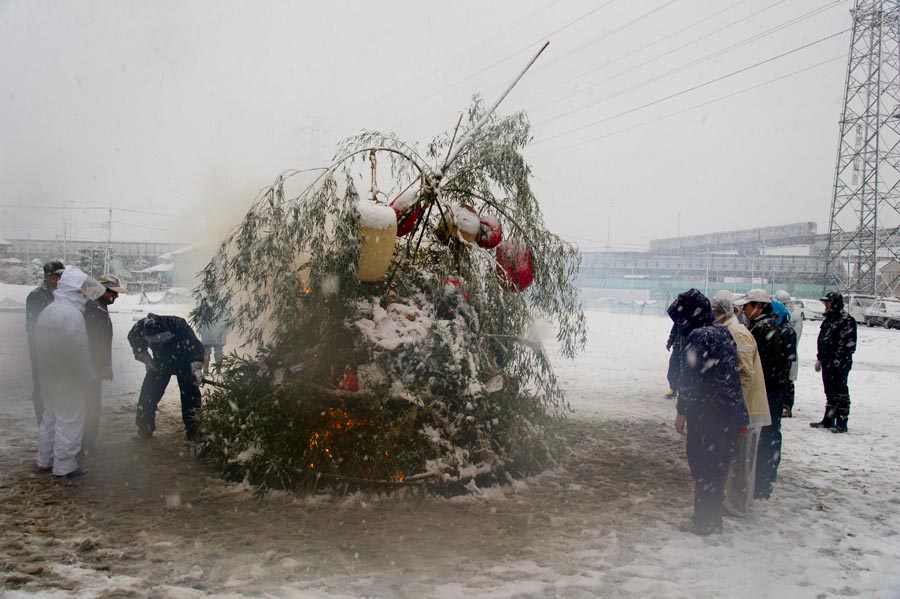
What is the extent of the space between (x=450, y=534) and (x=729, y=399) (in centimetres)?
231

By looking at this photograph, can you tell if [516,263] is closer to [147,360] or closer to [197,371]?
[197,371]

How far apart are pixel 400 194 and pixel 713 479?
12.2 ft

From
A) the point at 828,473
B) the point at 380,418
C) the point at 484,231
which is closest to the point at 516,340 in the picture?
the point at 484,231

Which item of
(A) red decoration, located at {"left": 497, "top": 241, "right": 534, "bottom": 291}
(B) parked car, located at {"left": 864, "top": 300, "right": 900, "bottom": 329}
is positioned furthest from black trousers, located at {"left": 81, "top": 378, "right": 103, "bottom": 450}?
(B) parked car, located at {"left": 864, "top": 300, "right": 900, "bottom": 329}

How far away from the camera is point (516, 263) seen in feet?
20.7

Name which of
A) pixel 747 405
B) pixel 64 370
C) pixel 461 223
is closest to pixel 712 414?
pixel 747 405

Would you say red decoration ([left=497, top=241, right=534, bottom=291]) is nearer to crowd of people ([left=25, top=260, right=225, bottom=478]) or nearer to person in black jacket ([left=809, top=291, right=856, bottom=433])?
crowd of people ([left=25, top=260, right=225, bottom=478])

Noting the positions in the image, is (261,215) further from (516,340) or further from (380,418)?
(516,340)

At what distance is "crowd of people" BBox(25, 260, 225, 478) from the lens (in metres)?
5.40

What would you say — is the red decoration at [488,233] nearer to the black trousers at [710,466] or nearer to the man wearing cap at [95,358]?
the black trousers at [710,466]

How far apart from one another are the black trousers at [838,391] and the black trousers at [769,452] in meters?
3.28

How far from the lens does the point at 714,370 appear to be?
15.5 ft

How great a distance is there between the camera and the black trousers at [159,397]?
22.1ft

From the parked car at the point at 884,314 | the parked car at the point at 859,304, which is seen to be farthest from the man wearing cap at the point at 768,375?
the parked car at the point at 884,314
